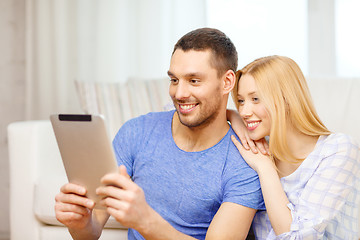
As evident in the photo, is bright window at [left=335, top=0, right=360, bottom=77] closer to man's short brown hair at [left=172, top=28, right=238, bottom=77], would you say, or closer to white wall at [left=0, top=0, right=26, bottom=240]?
man's short brown hair at [left=172, top=28, right=238, bottom=77]

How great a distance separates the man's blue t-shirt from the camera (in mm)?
1363

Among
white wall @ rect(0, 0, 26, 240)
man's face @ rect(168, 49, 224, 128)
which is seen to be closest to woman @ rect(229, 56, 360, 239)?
man's face @ rect(168, 49, 224, 128)

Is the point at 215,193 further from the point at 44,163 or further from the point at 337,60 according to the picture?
the point at 337,60

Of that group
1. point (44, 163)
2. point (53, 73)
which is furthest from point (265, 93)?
point (53, 73)

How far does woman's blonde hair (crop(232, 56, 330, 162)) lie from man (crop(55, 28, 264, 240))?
0.35ft

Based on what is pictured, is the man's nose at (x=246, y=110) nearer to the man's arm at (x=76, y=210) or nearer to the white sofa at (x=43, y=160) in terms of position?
the man's arm at (x=76, y=210)

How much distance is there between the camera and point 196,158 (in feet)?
4.69

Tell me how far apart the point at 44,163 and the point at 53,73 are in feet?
4.29

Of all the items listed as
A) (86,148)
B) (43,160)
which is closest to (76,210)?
(86,148)

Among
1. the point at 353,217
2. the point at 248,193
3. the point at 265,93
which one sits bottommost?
the point at 353,217

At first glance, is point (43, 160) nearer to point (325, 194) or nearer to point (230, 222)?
point (230, 222)

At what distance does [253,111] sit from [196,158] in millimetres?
226

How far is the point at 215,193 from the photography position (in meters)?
1.37

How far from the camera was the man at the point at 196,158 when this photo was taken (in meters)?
1.32
